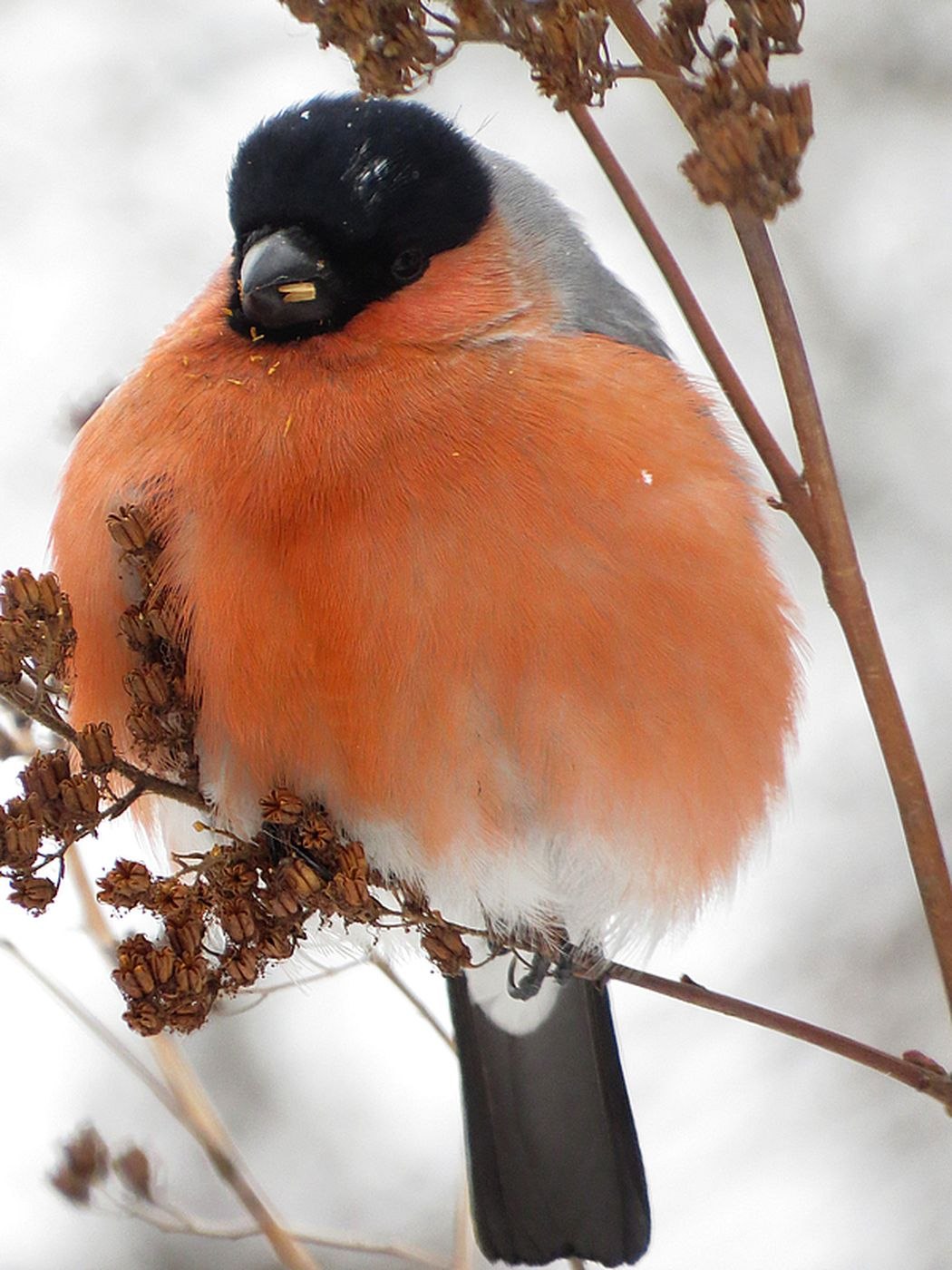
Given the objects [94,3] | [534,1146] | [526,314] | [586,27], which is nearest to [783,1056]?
[534,1146]

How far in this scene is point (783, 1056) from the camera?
4.51m

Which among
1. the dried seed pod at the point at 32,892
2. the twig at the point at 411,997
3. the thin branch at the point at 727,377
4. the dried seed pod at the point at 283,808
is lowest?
the dried seed pod at the point at 32,892

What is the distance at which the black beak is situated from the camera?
91.2 inches

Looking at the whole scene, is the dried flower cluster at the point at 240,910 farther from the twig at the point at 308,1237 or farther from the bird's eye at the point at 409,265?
the bird's eye at the point at 409,265

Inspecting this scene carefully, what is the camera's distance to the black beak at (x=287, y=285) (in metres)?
2.32

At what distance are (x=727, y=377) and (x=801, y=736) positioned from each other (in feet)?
7.12

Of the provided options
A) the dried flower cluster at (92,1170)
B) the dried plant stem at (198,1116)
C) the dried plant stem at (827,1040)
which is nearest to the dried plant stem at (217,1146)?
the dried plant stem at (198,1116)

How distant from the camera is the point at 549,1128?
2932 mm

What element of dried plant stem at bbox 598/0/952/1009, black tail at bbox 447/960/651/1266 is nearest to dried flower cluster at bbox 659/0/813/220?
dried plant stem at bbox 598/0/952/1009

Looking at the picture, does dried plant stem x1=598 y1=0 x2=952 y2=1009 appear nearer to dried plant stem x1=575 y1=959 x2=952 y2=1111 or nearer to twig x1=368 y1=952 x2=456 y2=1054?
dried plant stem x1=575 y1=959 x2=952 y2=1111

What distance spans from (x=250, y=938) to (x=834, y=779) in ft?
10.7

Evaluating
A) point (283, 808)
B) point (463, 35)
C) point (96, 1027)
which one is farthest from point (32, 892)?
point (463, 35)

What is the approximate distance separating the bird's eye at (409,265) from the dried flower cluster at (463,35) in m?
0.63

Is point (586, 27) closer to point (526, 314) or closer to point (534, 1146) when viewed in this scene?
point (526, 314)
